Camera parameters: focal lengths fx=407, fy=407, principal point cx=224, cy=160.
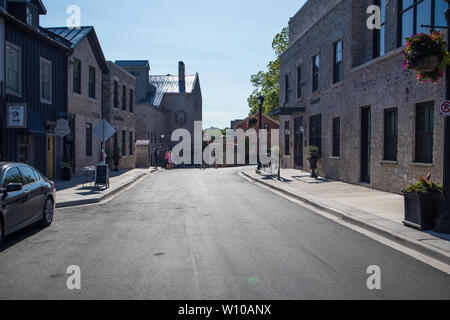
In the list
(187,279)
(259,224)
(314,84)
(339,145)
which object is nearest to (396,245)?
(259,224)

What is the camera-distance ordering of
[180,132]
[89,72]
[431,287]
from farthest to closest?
[180,132] < [89,72] < [431,287]

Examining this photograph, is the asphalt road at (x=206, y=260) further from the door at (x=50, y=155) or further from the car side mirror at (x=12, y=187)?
the door at (x=50, y=155)

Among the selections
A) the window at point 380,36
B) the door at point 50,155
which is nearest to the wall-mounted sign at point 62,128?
the door at point 50,155

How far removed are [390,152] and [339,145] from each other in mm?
4798

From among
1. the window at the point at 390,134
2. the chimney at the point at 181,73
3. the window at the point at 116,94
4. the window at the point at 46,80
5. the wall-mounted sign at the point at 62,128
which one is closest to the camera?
the window at the point at 390,134

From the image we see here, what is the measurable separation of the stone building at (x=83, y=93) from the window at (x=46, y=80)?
1846 mm

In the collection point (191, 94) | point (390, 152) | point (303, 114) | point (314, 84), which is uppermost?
point (191, 94)

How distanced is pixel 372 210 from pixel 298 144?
56.0ft

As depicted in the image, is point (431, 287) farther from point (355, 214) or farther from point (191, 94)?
point (191, 94)

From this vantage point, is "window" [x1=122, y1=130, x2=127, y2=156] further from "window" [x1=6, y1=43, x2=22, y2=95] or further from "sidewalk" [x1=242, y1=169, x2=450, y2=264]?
"sidewalk" [x1=242, y1=169, x2=450, y2=264]

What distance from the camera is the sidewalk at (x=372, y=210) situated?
6801mm

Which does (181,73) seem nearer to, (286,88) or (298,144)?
(286,88)

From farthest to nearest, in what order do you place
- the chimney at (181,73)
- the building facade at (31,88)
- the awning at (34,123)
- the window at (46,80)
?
the chimney at (181,73), the window at (46,80), the awning at (34,123), the building facade at (31,88)

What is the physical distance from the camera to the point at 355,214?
9.62 m
